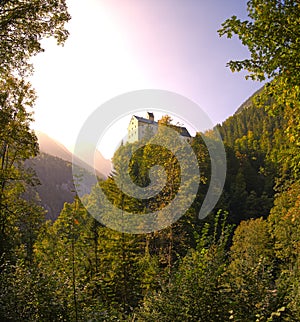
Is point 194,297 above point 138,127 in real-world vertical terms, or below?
below

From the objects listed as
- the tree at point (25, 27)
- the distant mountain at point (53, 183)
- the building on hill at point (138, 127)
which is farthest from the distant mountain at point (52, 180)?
the tree at point (25, 27)

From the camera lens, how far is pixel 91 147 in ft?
40.6

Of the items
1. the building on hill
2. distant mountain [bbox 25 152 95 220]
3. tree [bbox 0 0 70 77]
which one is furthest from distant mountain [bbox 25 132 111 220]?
tree [bbox 0 0 70 77]

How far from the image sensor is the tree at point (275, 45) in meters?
4.68

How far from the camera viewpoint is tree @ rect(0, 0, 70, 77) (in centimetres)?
666

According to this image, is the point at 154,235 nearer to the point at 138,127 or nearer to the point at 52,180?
the point at 138,127

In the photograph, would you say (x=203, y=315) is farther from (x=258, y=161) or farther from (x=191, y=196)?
(x=258, y=161)

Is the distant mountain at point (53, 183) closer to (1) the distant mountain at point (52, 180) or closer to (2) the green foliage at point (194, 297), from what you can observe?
(1) the distant mountain at point (52, 180)

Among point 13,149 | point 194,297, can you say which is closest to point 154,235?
point 13,149

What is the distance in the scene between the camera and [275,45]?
15.8 feet

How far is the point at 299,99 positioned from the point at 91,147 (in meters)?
8.92

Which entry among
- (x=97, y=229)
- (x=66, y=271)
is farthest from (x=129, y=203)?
(x=66, y=271)

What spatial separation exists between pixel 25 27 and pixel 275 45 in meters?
5.34

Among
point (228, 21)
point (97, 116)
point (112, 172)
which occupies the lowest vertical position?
point (112, 172)
